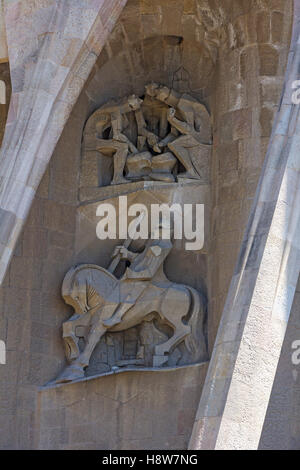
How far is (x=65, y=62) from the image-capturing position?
32.8 ft

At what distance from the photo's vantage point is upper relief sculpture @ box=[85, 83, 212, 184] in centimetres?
1097

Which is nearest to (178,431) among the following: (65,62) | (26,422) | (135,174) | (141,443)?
(141,443)

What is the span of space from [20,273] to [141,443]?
1.59 metres

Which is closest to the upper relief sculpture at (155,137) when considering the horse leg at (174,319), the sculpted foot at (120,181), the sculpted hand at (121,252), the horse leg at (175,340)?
the sculpted foot at (120,181)

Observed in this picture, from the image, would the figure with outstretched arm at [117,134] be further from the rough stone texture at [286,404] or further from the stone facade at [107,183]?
the rough stone texture at [286,404]

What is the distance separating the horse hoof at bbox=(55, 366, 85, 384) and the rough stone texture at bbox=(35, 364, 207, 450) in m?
0.05

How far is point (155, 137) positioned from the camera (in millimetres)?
11094

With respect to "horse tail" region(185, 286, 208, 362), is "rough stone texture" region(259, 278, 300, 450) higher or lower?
lower

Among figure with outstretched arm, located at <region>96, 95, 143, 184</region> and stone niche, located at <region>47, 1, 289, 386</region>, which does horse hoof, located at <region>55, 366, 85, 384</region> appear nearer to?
stone niche, located at <region>47, 1, 289, 386</region>

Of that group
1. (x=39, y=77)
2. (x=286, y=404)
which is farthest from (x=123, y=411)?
(x=39, y=77)

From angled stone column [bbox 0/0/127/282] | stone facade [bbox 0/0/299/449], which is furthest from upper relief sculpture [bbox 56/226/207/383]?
angled stone column [bbox 0/0/127/282]

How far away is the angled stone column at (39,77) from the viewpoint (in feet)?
31.5

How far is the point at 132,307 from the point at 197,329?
1.67ft

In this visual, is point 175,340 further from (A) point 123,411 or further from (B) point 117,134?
(B) point 117,134
